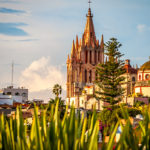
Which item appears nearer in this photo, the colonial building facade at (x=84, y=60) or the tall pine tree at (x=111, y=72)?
the tall pine tree at (x=111, y=72)

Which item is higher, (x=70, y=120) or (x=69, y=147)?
(x=70, y=120)

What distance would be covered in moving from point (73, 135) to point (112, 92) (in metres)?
35.1

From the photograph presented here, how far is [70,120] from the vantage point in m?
6.80

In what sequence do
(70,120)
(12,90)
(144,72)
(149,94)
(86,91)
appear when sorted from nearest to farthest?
(70,120) < (149,94) < (144,72) < (86,91) < (12,90)

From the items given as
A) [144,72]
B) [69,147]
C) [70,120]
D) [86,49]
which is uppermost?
[86,49]

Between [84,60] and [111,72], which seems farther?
[84,60]

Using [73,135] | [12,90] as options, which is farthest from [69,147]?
[12,90]

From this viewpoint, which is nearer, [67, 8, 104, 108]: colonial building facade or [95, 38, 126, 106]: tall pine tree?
[95, 38, 126, 106]: tall pine tree

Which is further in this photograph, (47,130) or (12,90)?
(12,90)

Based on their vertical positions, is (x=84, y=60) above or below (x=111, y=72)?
above

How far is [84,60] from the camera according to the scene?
100 m

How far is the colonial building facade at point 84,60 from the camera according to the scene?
313ft

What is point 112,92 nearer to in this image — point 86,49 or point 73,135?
point 73,135

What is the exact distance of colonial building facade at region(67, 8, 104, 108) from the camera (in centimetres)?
9525
